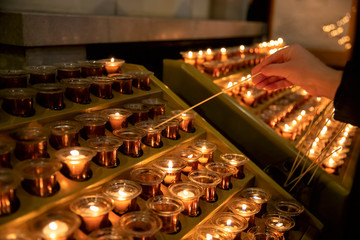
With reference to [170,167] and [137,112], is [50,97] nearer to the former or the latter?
[137,112]

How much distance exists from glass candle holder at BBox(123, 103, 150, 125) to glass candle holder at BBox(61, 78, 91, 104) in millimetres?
222

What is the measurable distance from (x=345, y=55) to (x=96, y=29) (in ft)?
15.8

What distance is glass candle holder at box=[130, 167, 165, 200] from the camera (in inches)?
58.4

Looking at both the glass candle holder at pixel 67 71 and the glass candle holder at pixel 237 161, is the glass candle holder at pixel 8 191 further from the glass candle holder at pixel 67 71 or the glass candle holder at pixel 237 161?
the glass candle holder at pixel 237 161

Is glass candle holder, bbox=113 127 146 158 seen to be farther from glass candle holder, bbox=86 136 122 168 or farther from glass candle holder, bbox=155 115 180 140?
glass candle holder, bbox=155 115 180 140

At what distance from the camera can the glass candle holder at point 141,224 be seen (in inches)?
46.8

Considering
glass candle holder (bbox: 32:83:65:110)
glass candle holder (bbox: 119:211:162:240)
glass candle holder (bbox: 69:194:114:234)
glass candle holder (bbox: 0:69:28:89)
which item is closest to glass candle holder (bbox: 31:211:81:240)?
glass candle holder (bbox: 69:194:114:234)

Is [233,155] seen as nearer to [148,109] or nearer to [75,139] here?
[148,109]

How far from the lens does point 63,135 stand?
55.8 inches

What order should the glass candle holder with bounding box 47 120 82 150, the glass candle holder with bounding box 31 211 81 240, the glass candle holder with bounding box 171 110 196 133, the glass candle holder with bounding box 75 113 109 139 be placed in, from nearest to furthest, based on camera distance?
the glass candle holder with bounding box 31 211 81 240, the glass candle holder with bounding box 47 120 82 150, the glass candle holder with bounding box 75 113 109 139, the glass candle holder with bounding box 171 110 196 133

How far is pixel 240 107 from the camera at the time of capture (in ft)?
8.27

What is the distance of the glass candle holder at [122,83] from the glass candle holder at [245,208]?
792mm

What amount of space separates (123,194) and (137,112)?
0.54 meters

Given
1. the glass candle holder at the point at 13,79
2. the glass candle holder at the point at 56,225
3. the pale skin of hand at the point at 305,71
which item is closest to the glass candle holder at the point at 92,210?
the glass candle holder at the point at 56,225
